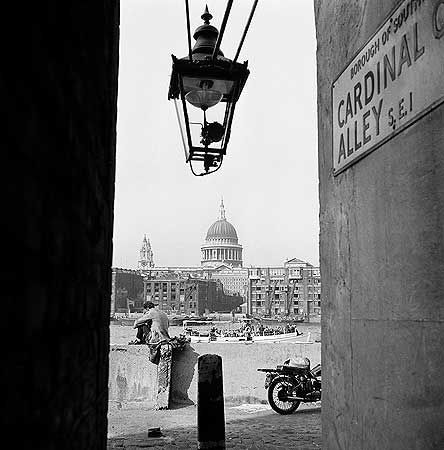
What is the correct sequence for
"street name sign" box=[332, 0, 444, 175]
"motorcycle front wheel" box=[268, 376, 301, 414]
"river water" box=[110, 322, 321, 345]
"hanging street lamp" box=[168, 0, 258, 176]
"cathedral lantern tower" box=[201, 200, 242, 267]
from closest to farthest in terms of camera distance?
1. "street name sign" box=[332, 0, 444, 175]
2. "hanging street lamp" box=[168, 0, 258, 176]
3. "motorcycle front wheel" box=[268, 376, 301, 414]
4. "river water" box=[110, 322, 321, 345]
5. "cathedral lantern tower" box=[201, 200, 242, 267]

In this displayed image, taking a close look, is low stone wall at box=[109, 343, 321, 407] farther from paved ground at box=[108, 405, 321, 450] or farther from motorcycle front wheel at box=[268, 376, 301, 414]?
motorcycle front wheel at box=[268, 376, 301, 414]

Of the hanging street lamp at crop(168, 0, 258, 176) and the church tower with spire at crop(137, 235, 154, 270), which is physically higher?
the church tower with spire at crop(137, 235, 154, 270)

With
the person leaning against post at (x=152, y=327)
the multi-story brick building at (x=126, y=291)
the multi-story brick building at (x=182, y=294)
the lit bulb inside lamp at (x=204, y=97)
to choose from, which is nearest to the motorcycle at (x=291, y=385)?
the person leaning against post at (x=152, y=327)

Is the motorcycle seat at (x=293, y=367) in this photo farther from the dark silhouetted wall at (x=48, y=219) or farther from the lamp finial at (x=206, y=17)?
the dark silhouetted wall at (x=48, y=219)

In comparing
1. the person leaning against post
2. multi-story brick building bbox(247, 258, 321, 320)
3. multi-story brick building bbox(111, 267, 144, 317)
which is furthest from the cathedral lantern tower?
the person leaning against post

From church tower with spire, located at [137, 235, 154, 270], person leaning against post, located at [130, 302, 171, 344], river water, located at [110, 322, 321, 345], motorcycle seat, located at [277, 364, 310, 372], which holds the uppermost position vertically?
church tower with spire, located at [137, 235, 154, 270]

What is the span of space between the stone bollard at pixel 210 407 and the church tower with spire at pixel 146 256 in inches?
4378

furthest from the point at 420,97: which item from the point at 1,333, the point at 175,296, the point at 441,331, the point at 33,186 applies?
the point at 175,296

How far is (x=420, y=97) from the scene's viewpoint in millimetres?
2262

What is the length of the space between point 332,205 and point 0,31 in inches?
113

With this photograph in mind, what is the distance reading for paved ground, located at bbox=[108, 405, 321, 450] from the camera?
7.01 m

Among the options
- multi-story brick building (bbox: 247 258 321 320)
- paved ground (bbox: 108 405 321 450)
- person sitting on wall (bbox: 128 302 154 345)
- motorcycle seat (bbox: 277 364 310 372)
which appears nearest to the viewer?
paved ground (bbox: 108 405 321 450)

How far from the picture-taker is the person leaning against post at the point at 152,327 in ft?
34.5

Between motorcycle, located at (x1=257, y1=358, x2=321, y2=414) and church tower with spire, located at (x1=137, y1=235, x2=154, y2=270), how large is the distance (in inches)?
4170
